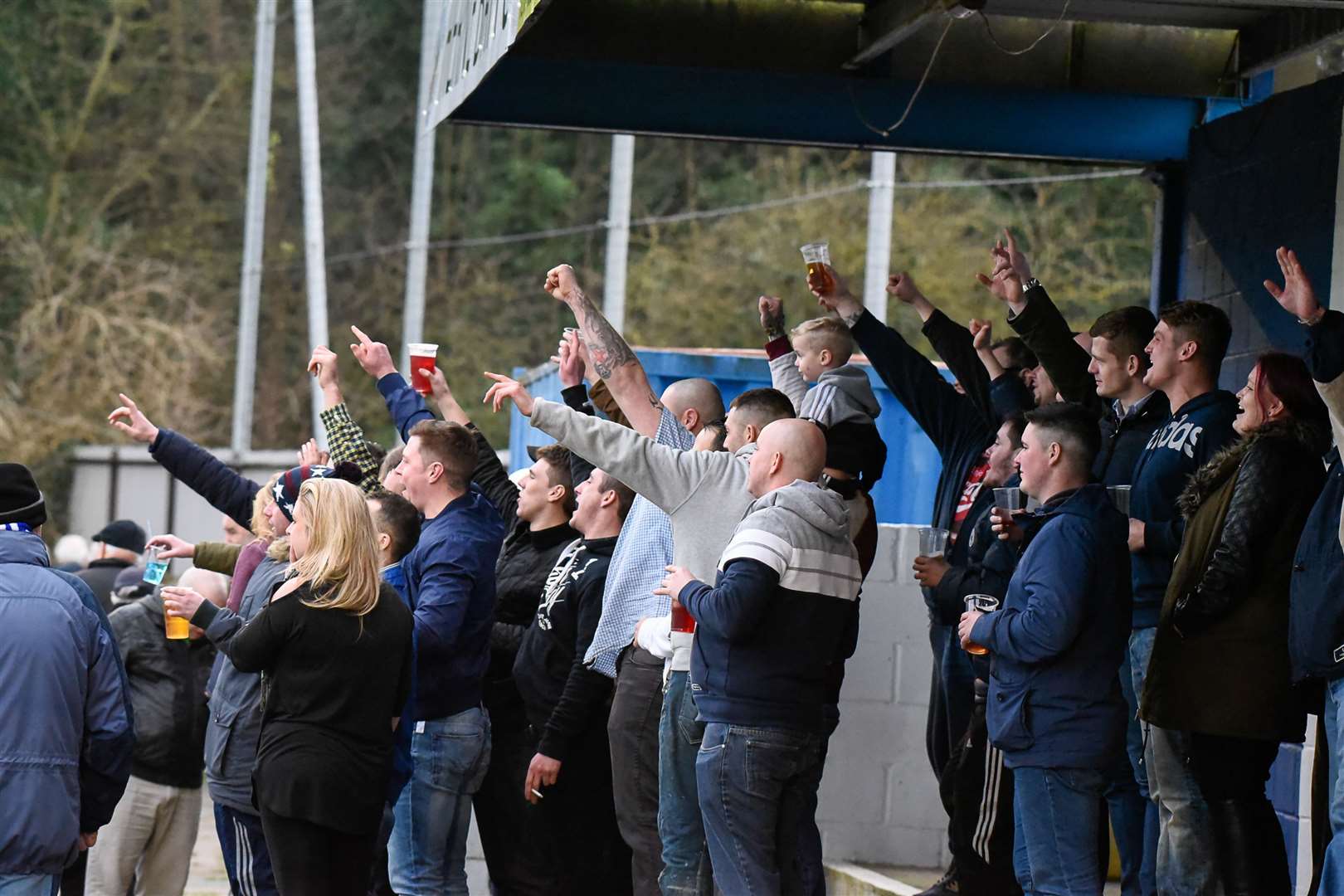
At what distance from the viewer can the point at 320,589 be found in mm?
5629

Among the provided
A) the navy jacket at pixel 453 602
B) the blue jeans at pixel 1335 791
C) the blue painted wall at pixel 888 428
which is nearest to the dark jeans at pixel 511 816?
the navy jacket at pixel 453 602

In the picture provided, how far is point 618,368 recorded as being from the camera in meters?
6.26

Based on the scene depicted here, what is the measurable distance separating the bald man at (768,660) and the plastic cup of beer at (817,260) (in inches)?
52.4

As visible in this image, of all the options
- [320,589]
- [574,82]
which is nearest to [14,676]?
[320,589]

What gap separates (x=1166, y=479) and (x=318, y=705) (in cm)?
275

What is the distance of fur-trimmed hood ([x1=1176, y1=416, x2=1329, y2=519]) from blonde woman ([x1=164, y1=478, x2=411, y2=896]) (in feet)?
8.10

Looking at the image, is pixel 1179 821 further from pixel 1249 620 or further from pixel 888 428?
pixel 888 428

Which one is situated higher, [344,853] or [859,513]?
[859,513]

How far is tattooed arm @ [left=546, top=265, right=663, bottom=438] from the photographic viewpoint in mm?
6227

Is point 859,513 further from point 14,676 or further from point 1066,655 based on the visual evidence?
point 14,676

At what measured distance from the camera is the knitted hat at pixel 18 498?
5.71m

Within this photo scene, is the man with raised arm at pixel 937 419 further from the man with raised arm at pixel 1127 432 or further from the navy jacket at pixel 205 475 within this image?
the navy jacket at pixel 205 475

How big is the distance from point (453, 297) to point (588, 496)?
25.0 meters

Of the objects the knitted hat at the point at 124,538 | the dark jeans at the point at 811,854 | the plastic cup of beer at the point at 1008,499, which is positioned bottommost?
the dark jeans at the point at 811,854
